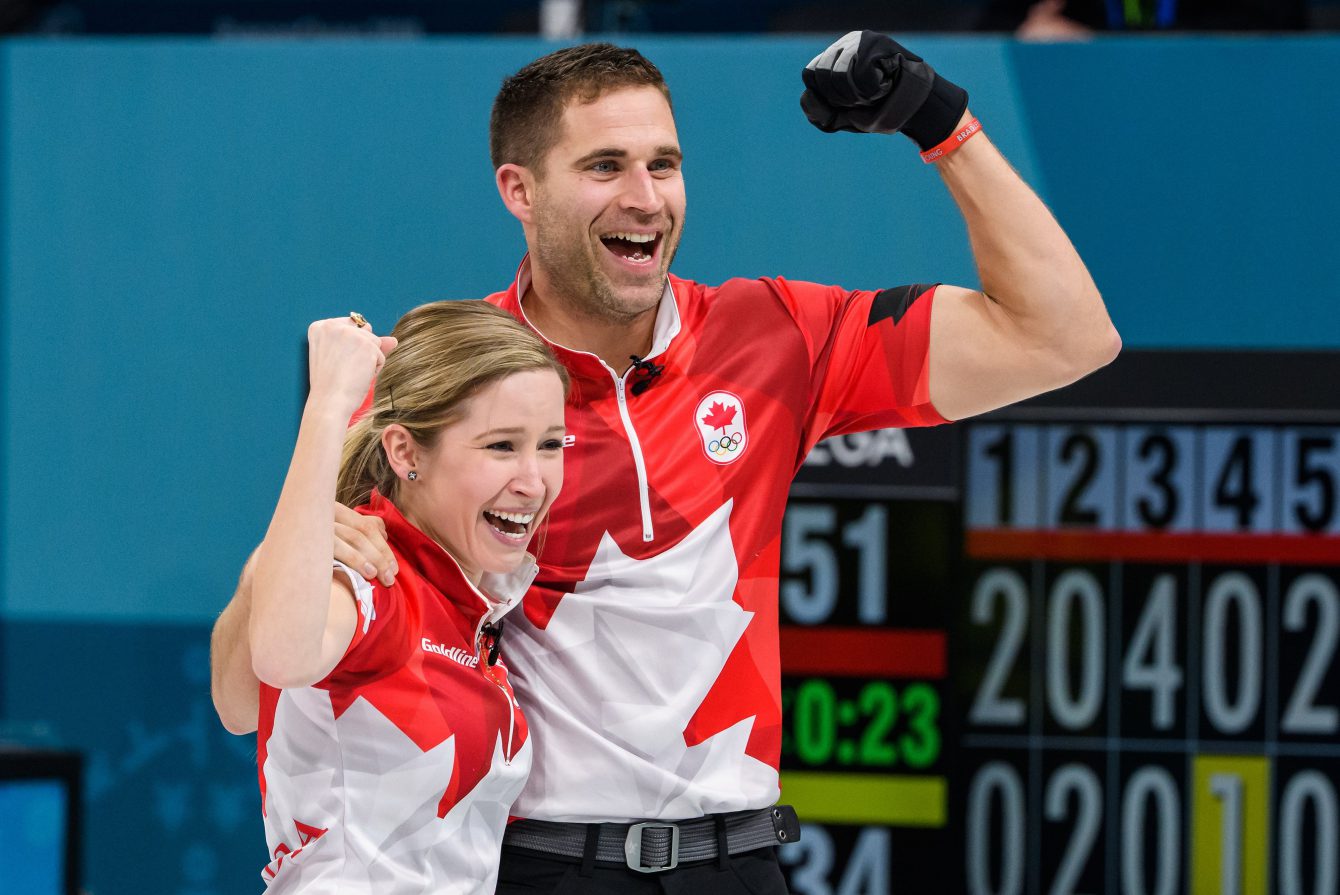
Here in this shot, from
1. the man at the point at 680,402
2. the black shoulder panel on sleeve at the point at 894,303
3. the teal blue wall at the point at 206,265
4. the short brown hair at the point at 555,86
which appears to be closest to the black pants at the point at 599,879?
the man at the point at 680,402

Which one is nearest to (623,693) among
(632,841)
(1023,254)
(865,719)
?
(632,841)

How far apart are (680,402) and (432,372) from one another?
42 centimetres

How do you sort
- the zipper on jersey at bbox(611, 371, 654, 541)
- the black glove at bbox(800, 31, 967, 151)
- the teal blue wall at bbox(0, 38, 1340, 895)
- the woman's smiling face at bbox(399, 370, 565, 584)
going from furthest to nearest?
1. the teal blue wall at bbox(0, 38, 1340, 895)
2. the zipper on jersey at bbox(611, 371, 654, 541)
3. the black glove at bbox(800, 31, 967, 151)
4. the woman's smiling face at bbox(399, 370, 565, 584)

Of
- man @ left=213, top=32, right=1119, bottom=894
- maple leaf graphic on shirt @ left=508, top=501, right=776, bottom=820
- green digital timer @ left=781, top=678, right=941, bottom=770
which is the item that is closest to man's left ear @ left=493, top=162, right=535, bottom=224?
man @ left=213, top=32, right=1119, bottom=894

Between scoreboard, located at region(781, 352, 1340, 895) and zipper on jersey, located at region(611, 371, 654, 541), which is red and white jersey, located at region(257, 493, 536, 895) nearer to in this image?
zipper on jersey, located at region(611, 371, 654, 541)

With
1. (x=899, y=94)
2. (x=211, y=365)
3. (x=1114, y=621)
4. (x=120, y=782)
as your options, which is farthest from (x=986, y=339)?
(x=120, y=782)

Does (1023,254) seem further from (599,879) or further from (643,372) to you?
(599,879)

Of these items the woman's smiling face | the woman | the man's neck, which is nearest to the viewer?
the woman

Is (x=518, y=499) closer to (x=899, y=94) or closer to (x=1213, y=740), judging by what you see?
(x=899, y=94)

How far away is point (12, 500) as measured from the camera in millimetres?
3842

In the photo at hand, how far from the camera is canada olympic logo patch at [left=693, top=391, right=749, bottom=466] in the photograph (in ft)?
6.98

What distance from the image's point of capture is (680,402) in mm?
2150

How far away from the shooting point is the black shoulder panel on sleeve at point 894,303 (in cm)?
220

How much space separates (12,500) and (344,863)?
97.7 inches
